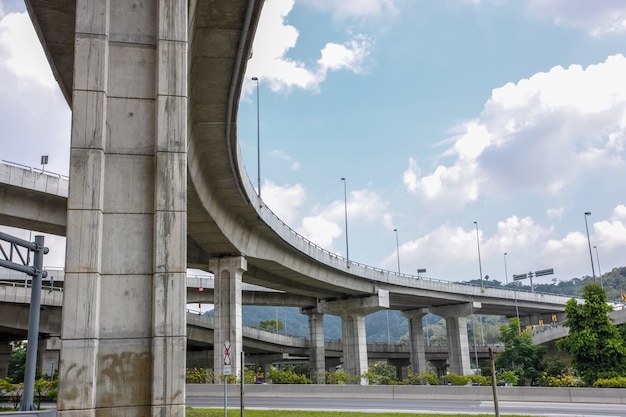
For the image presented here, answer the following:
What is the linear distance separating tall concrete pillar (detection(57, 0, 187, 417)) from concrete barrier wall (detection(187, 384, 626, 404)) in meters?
24.4

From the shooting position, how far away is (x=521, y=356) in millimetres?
61719

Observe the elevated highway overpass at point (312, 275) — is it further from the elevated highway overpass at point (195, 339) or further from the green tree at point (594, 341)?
the green tree at point (594, 341)

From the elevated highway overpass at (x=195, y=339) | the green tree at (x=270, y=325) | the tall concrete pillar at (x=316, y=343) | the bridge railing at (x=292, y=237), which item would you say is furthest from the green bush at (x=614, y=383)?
the green tree at (x=270, y=325)

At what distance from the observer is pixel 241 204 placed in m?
35.3

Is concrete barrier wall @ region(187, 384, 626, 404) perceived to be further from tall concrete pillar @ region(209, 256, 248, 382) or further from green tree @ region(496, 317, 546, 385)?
green tree @ region(496, 317, 546, 385)

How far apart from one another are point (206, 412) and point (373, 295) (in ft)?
128

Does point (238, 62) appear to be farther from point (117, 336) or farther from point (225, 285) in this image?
point (225, 285)

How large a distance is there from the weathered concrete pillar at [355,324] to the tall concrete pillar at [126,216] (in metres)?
50.6

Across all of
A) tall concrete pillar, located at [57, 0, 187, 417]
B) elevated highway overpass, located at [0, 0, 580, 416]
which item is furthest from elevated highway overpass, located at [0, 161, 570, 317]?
tall concrete pillar, located at [57, 0, 187, 417]

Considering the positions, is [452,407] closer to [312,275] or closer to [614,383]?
[614,383]

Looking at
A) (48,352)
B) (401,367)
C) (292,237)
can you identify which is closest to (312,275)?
(292,237)

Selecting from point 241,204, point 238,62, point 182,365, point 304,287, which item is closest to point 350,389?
point 241,204

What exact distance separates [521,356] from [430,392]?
28.7 metres

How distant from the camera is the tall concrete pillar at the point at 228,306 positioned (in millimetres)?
40844
